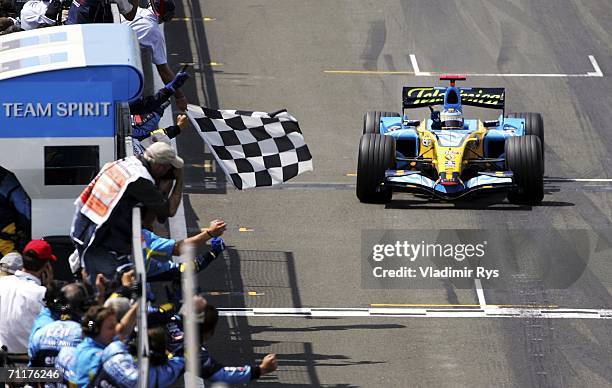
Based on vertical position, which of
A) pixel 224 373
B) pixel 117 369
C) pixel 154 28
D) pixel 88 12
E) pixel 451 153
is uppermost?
pixel 154 28

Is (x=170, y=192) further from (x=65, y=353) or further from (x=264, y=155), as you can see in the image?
(x=264, y=155)

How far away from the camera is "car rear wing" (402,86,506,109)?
18344 mm

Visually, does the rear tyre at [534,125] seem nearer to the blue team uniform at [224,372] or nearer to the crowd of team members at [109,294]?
the crowd of team members at [109,294]

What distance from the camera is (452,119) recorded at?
18.0m

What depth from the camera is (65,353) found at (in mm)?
9617

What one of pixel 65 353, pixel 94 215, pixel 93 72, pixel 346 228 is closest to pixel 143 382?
pixel 65 353

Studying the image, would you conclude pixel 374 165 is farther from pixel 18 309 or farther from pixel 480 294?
pixel 18 309

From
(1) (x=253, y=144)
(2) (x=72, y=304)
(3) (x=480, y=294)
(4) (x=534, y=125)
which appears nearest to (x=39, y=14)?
(1) (x=253, y=144)

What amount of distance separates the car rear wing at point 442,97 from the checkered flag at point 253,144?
3143mm

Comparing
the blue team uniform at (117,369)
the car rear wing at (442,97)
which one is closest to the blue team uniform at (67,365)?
the blue team uniform at (117,369)

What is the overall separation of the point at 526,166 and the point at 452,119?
4.47 ft

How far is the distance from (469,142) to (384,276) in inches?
114

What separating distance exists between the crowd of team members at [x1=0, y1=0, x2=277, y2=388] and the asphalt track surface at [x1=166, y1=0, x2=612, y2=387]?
6.56 feet

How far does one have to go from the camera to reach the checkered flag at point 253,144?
1520 cm
